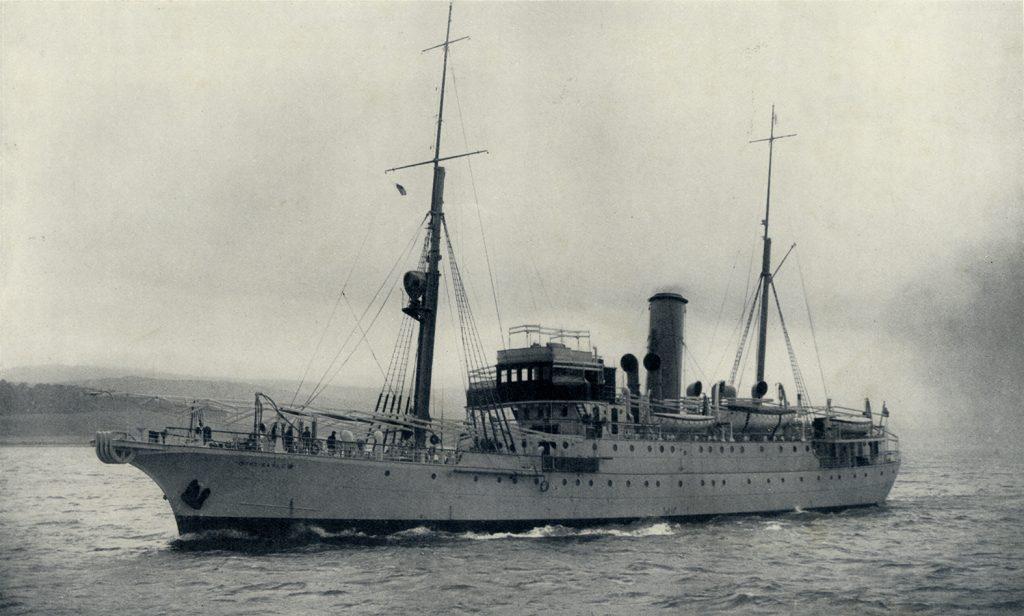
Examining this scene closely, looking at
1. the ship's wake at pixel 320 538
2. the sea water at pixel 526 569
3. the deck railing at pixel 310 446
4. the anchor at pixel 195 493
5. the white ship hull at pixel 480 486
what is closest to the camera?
the sea water at pixel 526 569

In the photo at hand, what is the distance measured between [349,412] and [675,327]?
16.1 m

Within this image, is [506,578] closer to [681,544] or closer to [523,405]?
[681,544]

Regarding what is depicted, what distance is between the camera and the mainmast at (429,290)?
27.5 metres

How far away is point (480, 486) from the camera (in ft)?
84.2

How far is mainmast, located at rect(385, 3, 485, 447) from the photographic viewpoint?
27481mm

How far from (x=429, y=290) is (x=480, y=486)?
7303mm

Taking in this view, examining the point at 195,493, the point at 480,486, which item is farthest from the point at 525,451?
the point at 195,493

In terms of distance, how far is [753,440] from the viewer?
115 ft

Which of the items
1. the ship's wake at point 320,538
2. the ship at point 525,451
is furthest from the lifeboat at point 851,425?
the ship's wake at point 320,538

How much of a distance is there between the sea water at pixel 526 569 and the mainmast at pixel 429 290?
4.97 meters

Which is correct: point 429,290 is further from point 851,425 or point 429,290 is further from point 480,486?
point 851,425

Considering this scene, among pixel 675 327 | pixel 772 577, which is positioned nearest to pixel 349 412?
pixel 772 577

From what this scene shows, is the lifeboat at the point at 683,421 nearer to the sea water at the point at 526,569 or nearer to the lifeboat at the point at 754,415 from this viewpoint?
the lifeboat at the point at 754,415

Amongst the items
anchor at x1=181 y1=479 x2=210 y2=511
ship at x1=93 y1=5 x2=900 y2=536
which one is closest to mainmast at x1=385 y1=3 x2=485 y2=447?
ship at x1=93 y1=5 x2=900 y2=536
